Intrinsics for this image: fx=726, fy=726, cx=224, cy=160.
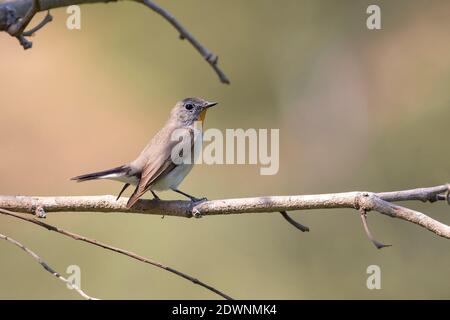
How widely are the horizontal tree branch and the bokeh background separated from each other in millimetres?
3763

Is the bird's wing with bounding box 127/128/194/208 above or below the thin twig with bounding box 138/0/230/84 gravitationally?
above

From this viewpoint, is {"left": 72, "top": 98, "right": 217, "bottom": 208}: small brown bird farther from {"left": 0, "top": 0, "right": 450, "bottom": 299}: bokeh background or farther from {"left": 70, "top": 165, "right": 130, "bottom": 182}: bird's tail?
{"left": 0, "top": 0, "right": 450, "bottom": 299}: bokeh background

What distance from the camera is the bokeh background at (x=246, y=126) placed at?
8.10 meters

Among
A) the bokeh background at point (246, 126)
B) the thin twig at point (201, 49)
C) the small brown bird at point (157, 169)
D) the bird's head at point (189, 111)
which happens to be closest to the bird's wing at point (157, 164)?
the small brown bird at point (157, 169)

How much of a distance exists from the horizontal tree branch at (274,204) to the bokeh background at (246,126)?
148 inches

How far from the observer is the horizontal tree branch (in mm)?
3171

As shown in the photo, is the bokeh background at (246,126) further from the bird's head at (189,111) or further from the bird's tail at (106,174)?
the bird's tail at (106,174)

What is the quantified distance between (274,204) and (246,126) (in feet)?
22.4

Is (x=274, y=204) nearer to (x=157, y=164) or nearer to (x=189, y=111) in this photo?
(x=157, y=164)

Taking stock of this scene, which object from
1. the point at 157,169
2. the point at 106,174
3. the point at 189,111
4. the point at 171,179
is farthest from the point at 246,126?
the point at 106,174

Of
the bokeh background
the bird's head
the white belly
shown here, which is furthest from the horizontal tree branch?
the bokeh background

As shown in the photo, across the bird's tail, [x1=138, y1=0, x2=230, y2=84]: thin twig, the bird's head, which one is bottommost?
[x1=138, y1=0, x2=230, y2=84]: thin twig
